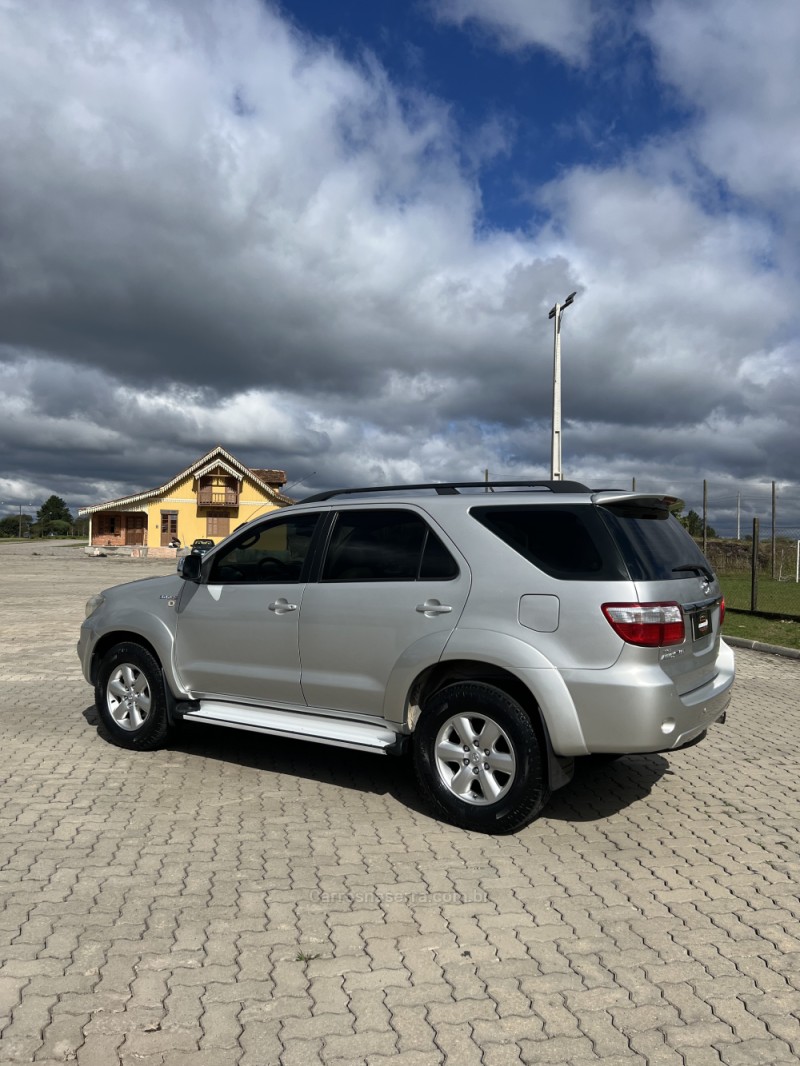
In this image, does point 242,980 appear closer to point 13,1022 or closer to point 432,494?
point 13,1022

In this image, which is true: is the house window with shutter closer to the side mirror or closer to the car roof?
the side mirror

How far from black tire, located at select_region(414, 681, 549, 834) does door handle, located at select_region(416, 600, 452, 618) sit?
416 mm

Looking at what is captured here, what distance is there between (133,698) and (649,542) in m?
3.89

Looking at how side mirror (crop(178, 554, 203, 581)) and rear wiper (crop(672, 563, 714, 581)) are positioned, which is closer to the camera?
rear wiper (crop(672, 563, 714, 581))

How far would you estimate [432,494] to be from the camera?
5.13m

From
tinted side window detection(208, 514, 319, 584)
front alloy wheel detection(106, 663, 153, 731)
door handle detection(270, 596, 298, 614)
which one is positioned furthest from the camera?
front alloy wheel detection(106, 663, 153, 731)

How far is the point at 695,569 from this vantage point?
4.83 metres

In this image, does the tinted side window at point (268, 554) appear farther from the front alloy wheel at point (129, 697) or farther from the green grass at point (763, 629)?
the green grass at point (763, 629)

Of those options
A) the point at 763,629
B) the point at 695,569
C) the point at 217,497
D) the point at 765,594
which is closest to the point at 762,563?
the point at 765,594

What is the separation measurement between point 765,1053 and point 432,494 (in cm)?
327

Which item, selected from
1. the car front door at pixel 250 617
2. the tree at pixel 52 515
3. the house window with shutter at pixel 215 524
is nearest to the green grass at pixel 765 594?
the car front door at pixel 250 617

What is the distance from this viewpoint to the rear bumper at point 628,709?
163 inches

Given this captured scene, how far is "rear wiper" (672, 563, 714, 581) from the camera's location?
4.59 metres

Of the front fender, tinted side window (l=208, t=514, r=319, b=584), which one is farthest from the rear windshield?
the front fender
